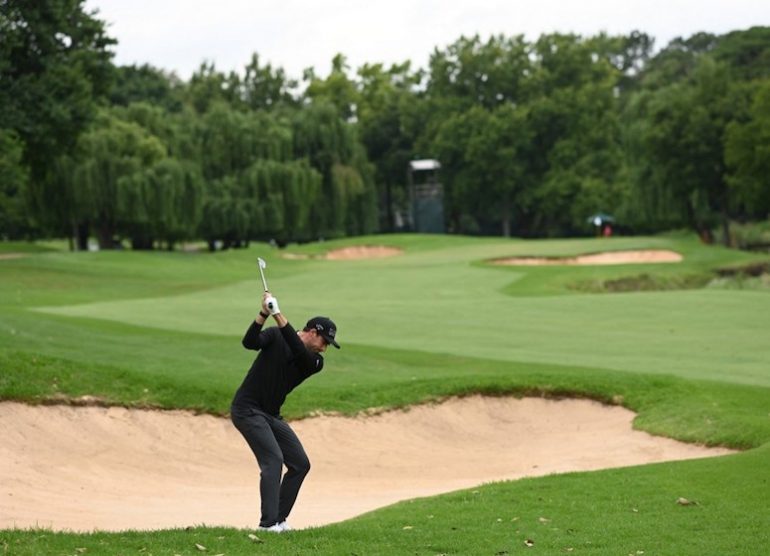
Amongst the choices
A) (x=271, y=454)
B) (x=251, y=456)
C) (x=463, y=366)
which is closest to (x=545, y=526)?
(x=271, y=454)

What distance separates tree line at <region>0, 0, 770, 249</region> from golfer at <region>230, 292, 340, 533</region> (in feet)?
123

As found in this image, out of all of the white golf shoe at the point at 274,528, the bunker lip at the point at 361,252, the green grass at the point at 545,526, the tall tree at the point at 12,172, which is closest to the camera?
the green grass at the point at 545,526

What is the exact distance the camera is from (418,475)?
18781 mm

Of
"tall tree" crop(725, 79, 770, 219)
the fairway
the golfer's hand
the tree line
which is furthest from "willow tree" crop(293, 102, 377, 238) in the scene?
the golfer's hand

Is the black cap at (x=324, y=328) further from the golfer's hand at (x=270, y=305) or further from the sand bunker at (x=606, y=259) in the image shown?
the sand bunker at (x=606, y=259)

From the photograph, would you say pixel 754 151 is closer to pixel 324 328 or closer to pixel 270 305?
pixel 324 328

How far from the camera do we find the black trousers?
12070 millimetres

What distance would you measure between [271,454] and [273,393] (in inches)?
22.1

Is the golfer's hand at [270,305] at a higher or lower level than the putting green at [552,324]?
Result: higher

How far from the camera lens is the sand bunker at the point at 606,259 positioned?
64.1 m

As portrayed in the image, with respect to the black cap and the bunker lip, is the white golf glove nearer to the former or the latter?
the black cap

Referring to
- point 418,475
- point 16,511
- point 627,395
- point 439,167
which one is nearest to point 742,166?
point 439,167

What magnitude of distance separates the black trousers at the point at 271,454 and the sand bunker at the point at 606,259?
51159 mm

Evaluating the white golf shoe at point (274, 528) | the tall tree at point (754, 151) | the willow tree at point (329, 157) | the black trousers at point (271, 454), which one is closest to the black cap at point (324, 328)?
the black trousers at point (271, 454)
